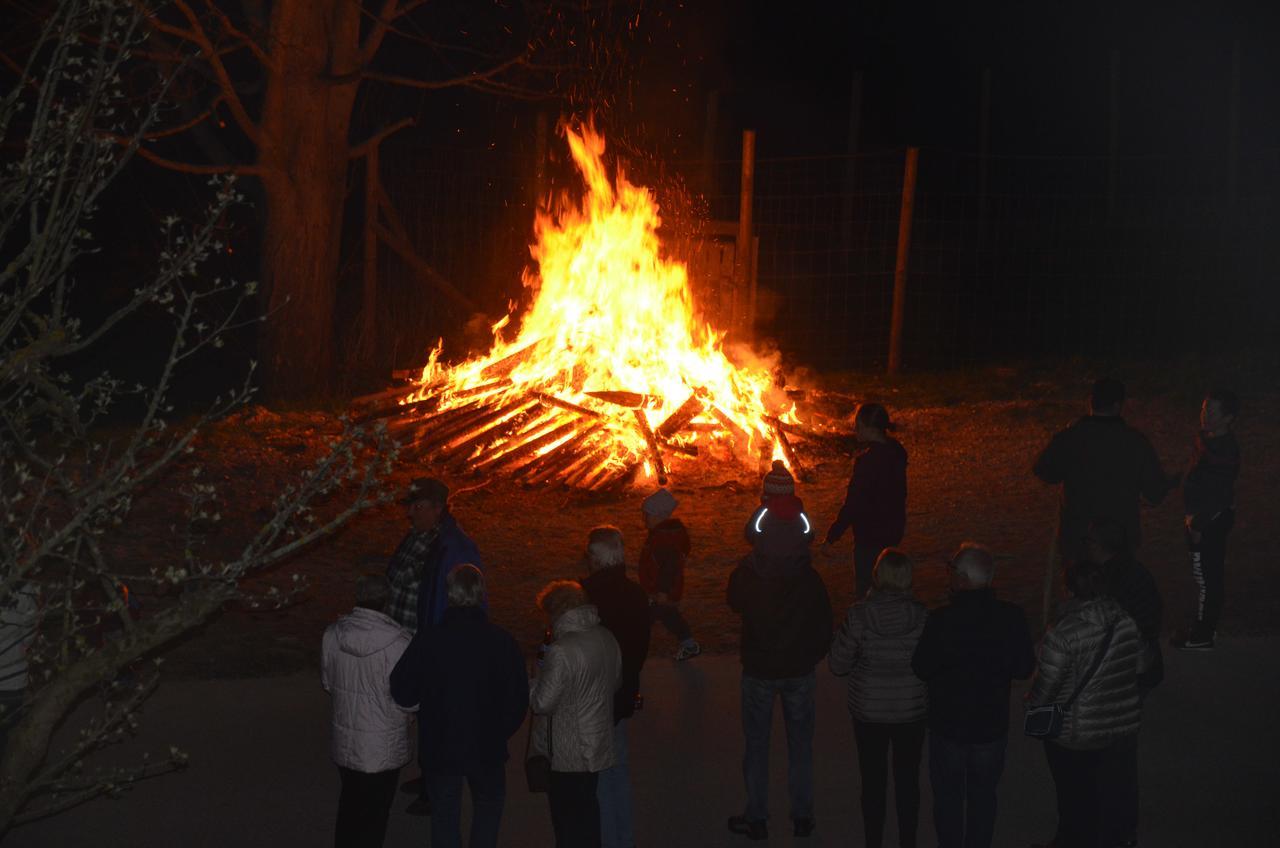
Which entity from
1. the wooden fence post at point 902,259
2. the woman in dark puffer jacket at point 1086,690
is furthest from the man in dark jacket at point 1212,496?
the wooden fence post at point 902,259

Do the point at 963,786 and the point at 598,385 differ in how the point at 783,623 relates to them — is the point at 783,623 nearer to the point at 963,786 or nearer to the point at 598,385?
the point at 963,786

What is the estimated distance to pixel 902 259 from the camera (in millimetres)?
17469

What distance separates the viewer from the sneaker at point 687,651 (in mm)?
9062

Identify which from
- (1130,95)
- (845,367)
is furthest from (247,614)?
(1130,95)

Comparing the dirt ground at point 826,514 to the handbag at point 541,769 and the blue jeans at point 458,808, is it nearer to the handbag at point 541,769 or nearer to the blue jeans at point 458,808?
the blue jeans at point 458,808

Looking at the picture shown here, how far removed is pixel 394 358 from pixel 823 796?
35.7 feet

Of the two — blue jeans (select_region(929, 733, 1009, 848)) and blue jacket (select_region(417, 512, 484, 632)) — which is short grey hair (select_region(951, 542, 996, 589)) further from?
blue jacket (select_region(417, 512, 484, 632))

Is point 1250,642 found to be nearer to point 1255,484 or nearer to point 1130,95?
point 1255,484

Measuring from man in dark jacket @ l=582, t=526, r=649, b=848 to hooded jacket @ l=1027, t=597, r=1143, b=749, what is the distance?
1742mm

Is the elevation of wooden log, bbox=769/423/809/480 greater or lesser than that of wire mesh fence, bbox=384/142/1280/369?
lesser

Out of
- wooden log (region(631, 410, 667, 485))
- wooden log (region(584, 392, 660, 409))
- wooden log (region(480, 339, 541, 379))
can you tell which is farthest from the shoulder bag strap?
wooden log (region(480, 339, 541, 379))

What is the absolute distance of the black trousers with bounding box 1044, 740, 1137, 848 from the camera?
6191 mm

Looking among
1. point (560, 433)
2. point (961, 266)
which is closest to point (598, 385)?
point (560, 433)

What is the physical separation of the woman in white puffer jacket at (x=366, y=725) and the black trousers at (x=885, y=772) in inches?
78.9
